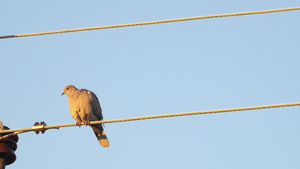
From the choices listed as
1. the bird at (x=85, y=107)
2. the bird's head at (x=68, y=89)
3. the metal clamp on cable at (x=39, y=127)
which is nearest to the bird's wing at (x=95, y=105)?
the bird at (x=85, y=107)

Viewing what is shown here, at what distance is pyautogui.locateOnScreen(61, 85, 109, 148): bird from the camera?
10945 millimetres

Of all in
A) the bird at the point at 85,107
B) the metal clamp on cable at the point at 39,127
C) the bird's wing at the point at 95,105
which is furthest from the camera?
the bird's wing at the point at 95,105

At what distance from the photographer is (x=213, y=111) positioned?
249 inches

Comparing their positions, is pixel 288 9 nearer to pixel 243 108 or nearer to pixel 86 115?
pixel 243 108

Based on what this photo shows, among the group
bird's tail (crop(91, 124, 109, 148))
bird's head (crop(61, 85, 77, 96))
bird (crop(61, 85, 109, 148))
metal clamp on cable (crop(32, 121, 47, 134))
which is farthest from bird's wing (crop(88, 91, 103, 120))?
metal clamp on cable (crop(32, 121, 47, 134))

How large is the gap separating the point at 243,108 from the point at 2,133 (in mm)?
2729

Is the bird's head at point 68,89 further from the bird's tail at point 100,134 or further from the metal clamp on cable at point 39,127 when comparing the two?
the metal clamp on cable at point 39,127

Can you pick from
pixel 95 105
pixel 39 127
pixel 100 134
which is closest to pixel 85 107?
pixel 95 105

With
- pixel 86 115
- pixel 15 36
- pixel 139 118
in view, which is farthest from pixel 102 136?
pixel 139 118

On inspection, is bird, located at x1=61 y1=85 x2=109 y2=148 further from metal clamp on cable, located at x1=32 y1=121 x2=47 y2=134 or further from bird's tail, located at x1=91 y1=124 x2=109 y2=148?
metal clamp on cable, located at x1=32 y1=121 x2=47 y2=134

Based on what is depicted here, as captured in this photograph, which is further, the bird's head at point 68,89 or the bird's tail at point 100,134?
the bird's head at point 68,89

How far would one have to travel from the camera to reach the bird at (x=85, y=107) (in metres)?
10.9

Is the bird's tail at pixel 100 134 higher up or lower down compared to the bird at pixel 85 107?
lower down

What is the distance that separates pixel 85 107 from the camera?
1093cm
